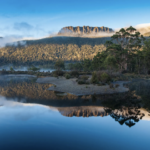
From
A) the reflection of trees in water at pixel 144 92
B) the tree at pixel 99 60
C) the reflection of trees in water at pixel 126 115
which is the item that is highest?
the tree at pixel 99 60

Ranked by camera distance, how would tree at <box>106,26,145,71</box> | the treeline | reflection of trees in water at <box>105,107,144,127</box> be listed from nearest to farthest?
1. reflection of trees in water at <box>105,107,144,127</box>
2. the treeline
3. tree at <box>106,26,145,71</box>

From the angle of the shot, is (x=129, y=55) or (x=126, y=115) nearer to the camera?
(x=126, y=115)

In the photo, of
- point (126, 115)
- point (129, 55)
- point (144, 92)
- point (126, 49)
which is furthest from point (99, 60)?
point (126, 115)

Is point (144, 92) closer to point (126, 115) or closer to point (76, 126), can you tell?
point (126, 115)

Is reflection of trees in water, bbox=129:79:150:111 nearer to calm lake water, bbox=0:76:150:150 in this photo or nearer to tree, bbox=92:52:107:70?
calm lake water, bbox=0:76:150:150

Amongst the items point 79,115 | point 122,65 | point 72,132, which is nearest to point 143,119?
point 79,115

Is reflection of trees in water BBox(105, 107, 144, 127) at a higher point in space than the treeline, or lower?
lower

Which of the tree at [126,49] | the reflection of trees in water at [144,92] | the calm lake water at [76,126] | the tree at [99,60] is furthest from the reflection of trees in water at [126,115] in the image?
the tree at [99,60]

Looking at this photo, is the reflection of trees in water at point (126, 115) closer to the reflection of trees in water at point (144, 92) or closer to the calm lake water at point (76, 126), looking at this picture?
the calm lake water at point (76, 126)

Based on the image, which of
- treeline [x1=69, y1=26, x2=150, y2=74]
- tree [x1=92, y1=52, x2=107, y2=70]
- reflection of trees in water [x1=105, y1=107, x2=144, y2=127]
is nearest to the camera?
reflection of trees in water [x1=105, y1=107, x2=144, y2=127]

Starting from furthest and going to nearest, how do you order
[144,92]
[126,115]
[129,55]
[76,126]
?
1. [129,55]
2. [144,92]
3. [126,115]
4. [76,126]

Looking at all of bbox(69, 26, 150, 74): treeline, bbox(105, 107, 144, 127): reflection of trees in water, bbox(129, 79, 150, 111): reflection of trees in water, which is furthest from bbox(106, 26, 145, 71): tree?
bbox(105, 107, 144, 127): reflection of trees in water

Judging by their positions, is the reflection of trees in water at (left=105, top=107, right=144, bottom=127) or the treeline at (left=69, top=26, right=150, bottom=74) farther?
the treeline at (left=69, top=26, right=150, bottom=74)

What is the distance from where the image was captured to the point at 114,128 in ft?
43.6
